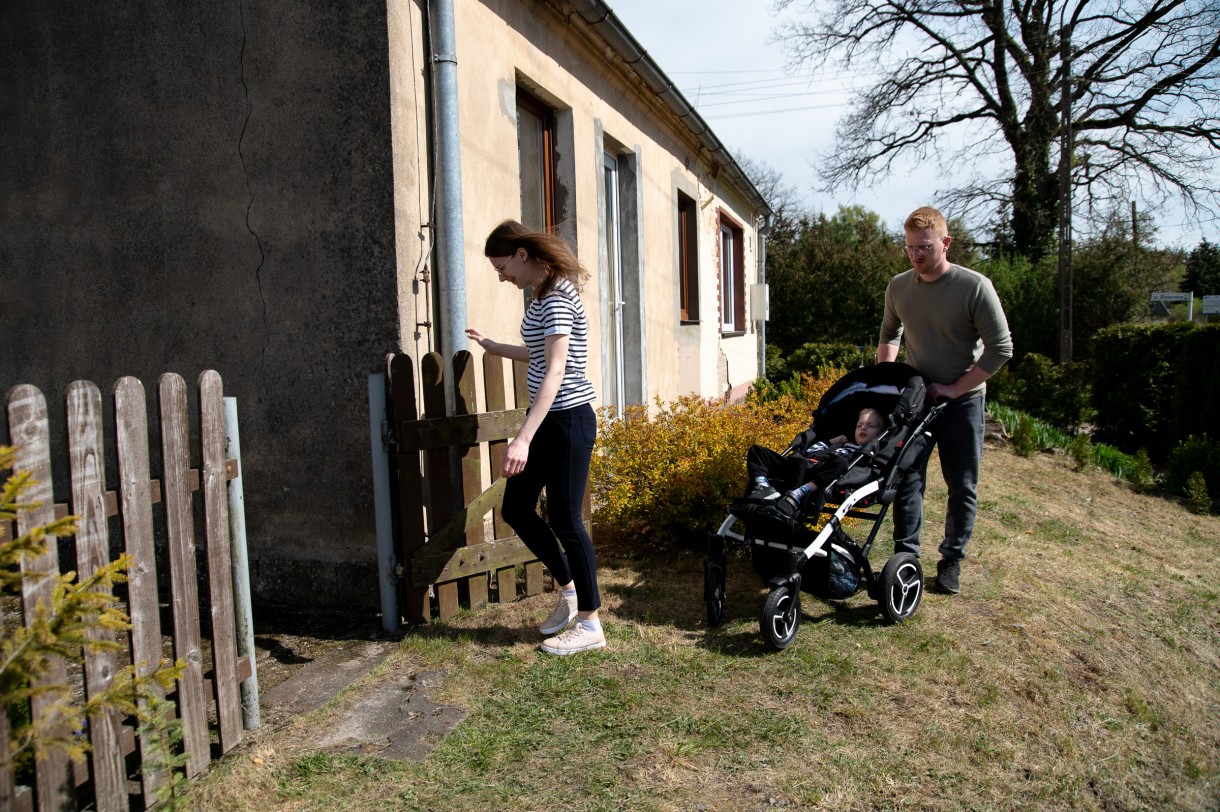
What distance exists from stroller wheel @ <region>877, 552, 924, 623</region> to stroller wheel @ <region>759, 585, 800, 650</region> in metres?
0.49

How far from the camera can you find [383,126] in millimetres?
4340

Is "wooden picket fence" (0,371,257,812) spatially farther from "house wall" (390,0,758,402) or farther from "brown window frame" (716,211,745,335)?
"brown window frame" (716,211,745,335)

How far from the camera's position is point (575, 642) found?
4012 millimetres

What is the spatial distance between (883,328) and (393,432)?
2.98m

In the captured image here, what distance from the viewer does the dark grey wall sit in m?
4.44

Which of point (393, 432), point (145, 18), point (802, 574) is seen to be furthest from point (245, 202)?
point (802, 574)

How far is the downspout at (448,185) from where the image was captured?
15.1 ft

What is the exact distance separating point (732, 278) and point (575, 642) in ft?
38.6

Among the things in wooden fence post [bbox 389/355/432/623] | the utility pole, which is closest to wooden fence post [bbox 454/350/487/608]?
wooden fence post [bbox 389/355/432/623]

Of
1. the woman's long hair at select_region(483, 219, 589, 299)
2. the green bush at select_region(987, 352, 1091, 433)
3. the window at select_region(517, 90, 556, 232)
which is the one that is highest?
the window at select_region(517, 90, 556, 232)

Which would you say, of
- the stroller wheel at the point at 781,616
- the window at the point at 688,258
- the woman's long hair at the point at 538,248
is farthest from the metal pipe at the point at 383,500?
the window at the point at 688,258

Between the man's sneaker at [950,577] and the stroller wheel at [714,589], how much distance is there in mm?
1492

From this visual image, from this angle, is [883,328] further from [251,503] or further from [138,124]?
[138,124]

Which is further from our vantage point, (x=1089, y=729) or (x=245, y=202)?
(x=245, y=202)
